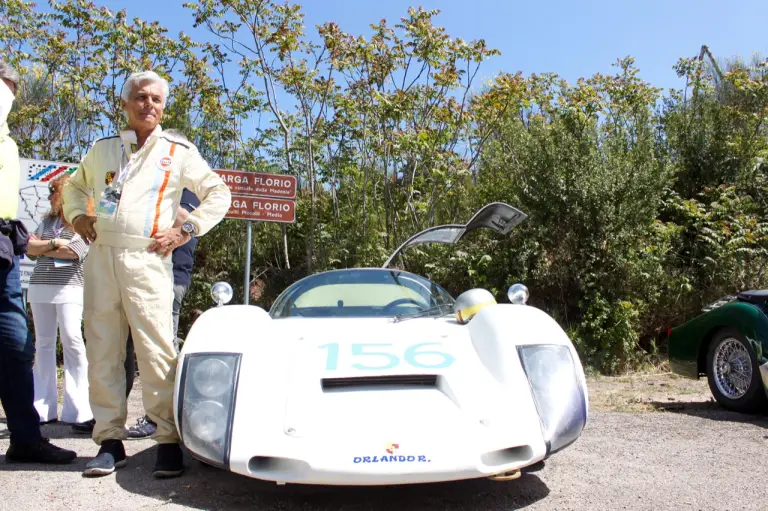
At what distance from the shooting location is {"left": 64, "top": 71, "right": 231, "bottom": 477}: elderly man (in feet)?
11.3

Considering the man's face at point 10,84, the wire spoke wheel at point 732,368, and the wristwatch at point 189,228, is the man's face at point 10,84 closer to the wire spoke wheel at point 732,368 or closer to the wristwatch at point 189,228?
the wristwatch at point 189,228

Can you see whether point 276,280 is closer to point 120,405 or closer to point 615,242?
point 615,242

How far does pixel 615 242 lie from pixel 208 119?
6.98 m

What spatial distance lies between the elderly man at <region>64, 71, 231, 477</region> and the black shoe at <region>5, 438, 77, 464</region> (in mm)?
289

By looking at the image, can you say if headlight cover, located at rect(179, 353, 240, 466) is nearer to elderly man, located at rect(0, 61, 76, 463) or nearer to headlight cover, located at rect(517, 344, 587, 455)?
elderly man, located at rect(0, 61, 76, 463)

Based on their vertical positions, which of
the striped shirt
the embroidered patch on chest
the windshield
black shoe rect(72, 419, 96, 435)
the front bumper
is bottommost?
black shoe rect(72, 419, 96, 435)

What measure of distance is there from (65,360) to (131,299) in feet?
5.84

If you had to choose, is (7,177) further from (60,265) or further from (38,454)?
(38,454)

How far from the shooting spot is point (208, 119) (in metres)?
11.3

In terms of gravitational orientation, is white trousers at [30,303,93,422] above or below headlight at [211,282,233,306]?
below

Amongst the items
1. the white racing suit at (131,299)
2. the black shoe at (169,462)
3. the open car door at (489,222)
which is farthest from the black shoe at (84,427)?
the open car door at (489,222)

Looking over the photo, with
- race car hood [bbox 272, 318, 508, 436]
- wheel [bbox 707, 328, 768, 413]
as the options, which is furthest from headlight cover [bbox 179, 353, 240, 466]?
wheel [bbox 707, 328, 768, 413]

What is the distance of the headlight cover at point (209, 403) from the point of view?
2.85 metres

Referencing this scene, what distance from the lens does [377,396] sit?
9.91 ft
